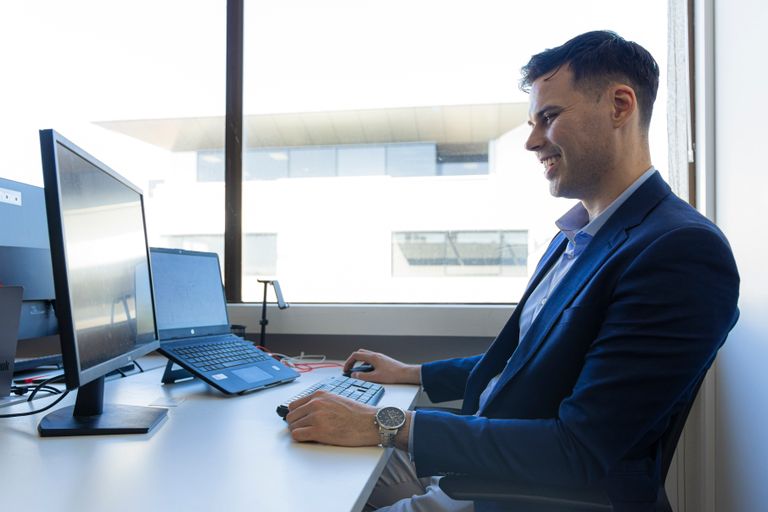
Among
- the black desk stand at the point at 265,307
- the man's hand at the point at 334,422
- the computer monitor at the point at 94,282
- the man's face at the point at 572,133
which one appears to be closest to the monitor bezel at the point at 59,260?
the computer monitor at the point at 94,282

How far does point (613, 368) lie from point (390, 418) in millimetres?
379

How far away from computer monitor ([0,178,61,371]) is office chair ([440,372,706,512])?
111cm

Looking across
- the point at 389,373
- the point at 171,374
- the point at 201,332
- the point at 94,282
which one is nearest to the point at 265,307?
the point at 201,332

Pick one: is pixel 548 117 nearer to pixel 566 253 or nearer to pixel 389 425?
pixel 566 253

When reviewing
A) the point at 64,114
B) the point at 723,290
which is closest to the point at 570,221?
the point at 723,290

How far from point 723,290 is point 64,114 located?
294 cm

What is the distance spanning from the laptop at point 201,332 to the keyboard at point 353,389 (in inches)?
7.8

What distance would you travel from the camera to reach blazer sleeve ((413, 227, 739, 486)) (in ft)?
2.68

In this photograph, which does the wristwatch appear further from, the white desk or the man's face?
the man's face

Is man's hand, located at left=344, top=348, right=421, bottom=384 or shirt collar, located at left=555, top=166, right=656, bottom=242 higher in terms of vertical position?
shirt collar, located at left=555, top=166, right=656, bottom=242

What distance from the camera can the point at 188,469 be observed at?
83 cm

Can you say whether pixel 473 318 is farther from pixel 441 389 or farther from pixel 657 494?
pixel 657 494

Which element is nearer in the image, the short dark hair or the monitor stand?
the monitor stand

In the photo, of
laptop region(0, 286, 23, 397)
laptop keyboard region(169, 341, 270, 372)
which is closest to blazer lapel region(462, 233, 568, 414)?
laptop keyboard region(169, 341, 270, 372)
